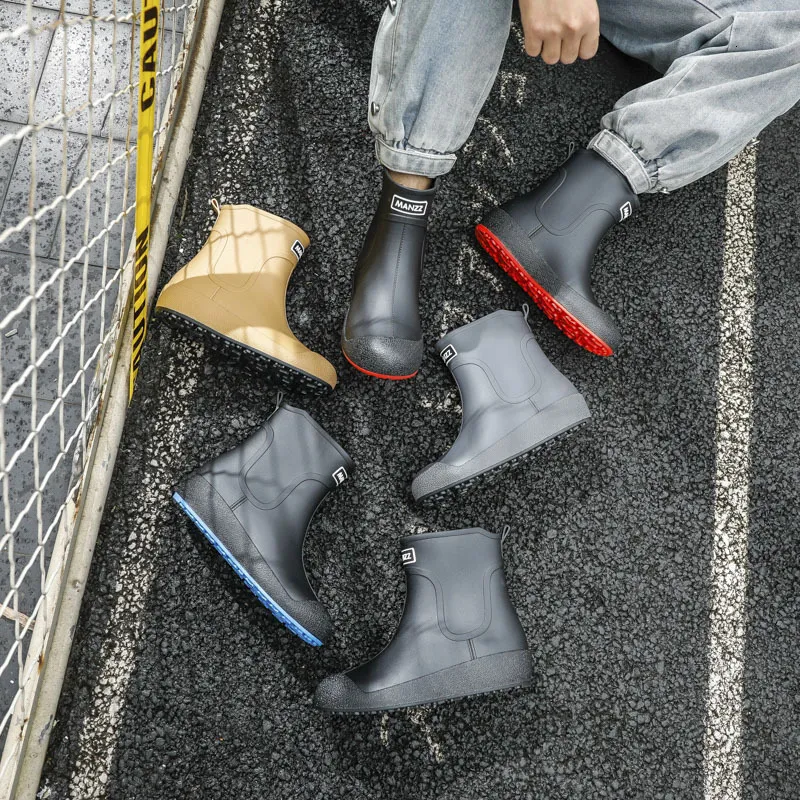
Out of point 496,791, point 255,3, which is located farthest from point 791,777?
point 255,3

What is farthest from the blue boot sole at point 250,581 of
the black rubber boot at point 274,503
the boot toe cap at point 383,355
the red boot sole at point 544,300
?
the red boot sole at point 544,300

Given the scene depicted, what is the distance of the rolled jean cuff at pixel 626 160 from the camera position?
1864 millimetres

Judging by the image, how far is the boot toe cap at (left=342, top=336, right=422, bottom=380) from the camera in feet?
Answer: 5.77

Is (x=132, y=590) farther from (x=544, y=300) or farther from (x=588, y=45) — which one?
(x=588, y=45)

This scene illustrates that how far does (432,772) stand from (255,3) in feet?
7.27

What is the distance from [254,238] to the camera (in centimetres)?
186

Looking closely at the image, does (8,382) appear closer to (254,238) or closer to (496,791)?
(254,238)

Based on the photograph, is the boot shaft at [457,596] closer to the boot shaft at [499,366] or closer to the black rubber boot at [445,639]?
the black rubber boot at [445,639]

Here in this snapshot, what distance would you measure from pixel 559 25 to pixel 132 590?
1.57m

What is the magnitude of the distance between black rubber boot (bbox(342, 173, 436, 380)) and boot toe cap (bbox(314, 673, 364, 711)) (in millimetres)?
737

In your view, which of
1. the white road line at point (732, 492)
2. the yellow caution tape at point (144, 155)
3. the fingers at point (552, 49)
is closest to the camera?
the yellow caution tape at point (144, 155)

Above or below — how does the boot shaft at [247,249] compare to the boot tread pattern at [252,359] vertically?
above

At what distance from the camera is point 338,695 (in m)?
1.64

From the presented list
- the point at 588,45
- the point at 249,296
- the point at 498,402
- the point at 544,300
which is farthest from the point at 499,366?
the point at 588,45
